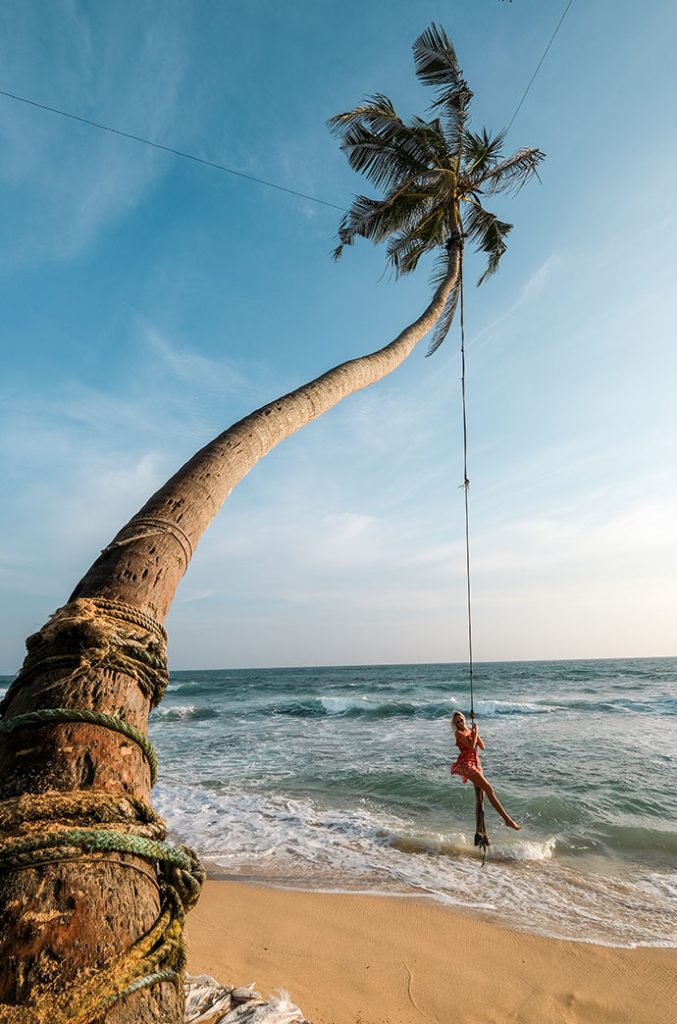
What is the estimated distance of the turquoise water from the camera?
653 centimetres

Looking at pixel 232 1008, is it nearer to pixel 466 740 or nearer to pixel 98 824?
pixel 98 824

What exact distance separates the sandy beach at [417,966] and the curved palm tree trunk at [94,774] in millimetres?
3867

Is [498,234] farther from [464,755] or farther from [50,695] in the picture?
[50,695]

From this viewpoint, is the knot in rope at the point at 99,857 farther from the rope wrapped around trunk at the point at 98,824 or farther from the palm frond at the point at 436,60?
the palm frond at the point at 436,60

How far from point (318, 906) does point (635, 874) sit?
4329 millimetres

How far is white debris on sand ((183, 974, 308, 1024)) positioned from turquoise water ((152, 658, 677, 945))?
3549 mm

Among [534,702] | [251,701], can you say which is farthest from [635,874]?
[251,701]

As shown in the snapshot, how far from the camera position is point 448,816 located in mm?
9617

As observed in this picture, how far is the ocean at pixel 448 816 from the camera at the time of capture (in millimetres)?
6488

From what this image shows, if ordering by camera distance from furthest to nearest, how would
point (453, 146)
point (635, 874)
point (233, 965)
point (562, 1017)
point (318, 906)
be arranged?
point (453, 146), point (635, 874), point (318, 906), point (233, 965), point (562, 1017)

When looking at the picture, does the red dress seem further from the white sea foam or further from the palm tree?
the palm tree

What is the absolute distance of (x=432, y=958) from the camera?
5109mm

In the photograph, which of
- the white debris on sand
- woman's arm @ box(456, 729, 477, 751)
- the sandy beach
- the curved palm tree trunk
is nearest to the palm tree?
the curved palm tree trunk

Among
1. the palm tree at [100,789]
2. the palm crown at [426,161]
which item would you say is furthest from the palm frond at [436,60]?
the palm tree at [100,789]
